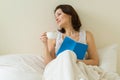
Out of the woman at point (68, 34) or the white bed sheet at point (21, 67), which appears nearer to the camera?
the white bed sheet at point (21, 67)

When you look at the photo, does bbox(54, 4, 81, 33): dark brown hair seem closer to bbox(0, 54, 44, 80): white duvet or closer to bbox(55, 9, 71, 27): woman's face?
bbox(55, 9, 71, 27): woman's face

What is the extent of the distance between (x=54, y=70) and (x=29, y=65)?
0.32 meters

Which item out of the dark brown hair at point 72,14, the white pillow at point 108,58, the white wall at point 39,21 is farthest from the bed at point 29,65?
the dark brown hair at point 72,14

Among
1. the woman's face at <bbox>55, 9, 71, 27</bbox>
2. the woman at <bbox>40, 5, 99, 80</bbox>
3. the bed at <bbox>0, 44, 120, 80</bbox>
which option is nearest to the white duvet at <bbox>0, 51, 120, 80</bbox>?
the bed at <bbox>0, 44, 120, 80</bbox>

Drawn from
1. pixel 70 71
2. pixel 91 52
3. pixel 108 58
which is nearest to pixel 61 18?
pixel 91 52

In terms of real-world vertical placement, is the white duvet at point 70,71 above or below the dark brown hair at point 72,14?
below

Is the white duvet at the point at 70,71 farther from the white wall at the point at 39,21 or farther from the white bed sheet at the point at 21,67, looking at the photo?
the white wall at the point at 39,21

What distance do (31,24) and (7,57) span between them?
36 cm

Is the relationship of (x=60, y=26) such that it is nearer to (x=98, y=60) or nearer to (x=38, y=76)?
(x=98, y=60)

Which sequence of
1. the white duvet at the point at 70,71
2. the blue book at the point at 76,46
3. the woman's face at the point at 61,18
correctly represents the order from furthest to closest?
the woman's face at the point at 61,18, the blue book at the point at 76,46, the white duvet at the point at 70,71

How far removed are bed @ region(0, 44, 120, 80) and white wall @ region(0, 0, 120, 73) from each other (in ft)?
0.49

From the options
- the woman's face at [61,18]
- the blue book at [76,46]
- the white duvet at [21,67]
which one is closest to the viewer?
the white duvet at [21,67]

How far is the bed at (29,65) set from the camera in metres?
1.40

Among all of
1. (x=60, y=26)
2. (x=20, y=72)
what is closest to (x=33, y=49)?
(x=60, y=26)
